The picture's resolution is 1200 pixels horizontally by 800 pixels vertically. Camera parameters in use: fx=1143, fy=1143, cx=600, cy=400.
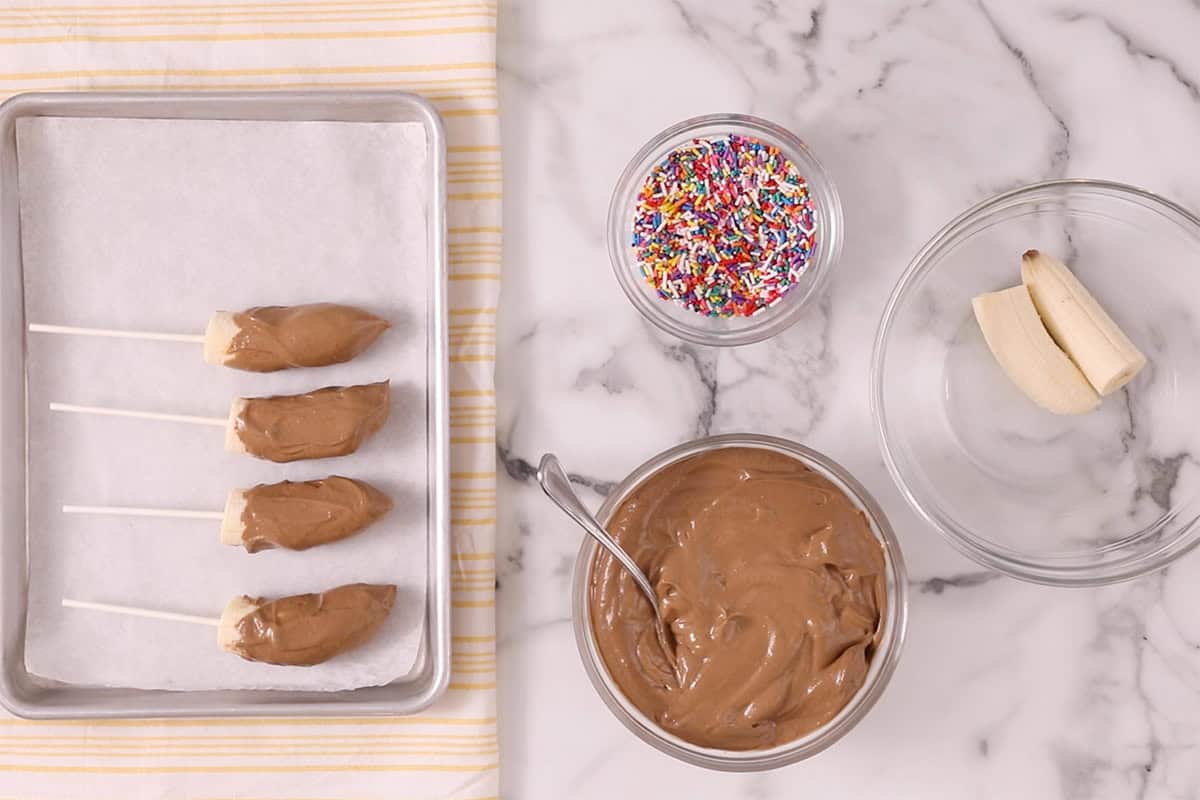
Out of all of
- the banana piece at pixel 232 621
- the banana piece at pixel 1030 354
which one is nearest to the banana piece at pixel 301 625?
the banana piece at pixel 232 621

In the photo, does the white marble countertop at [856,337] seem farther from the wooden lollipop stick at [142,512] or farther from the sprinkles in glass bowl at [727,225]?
the wooden lollipop stick at [142,512]

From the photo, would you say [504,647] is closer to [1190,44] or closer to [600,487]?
[600,487]

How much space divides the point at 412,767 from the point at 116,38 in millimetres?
1173

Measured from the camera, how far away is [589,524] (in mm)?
1541

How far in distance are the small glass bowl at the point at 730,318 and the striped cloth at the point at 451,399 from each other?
0.20m

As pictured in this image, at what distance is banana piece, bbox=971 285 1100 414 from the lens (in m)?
1.62

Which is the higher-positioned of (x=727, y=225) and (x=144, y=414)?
(x=727, y=225)

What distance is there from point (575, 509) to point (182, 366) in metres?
0.64

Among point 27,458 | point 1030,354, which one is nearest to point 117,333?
point 27,458

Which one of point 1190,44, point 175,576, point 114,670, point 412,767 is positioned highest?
point 1190,44

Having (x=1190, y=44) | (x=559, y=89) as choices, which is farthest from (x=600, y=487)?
(x=1190, y=44)

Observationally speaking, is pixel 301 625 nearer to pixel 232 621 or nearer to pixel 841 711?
pixel 232 621

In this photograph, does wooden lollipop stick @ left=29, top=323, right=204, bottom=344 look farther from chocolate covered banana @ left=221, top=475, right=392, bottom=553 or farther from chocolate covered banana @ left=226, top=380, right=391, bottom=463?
chocolate covered banana @ left=221, top=475, right=392, bottom=553

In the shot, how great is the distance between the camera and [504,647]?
174 cm
